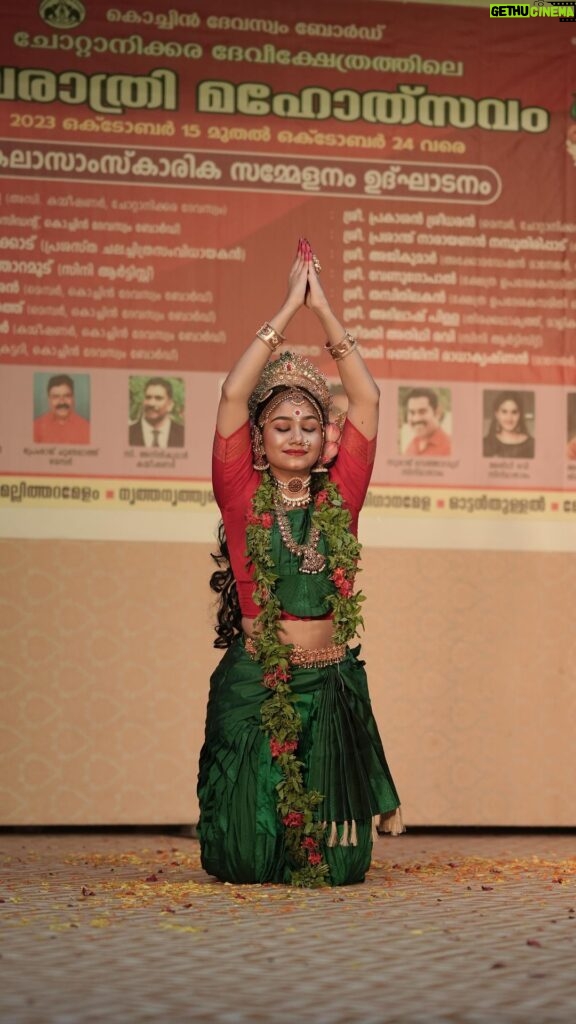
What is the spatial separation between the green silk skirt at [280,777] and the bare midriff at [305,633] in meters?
0.07

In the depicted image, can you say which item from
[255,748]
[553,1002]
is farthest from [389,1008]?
[255,748]

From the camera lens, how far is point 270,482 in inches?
178

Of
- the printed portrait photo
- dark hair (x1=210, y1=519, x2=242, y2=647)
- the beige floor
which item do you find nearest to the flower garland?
the beige floor

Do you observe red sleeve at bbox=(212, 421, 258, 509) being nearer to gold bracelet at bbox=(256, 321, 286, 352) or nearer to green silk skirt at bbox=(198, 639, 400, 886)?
gold bracelet at bbox=(256, 321, 286, 352)

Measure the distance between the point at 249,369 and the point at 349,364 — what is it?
0.28m

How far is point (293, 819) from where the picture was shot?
14.0ft

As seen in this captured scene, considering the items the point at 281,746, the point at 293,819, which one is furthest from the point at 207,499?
the point at 293,819

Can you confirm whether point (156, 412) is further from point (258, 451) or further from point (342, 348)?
point (342, 348)

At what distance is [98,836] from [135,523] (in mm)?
1172

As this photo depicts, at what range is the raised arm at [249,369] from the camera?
4.35 m

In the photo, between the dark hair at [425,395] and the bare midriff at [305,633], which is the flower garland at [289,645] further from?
the dark hair at [425,395]

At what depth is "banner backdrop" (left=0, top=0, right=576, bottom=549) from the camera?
6.18m

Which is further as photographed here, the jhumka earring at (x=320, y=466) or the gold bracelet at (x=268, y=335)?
the jhumka earring at (x=320, y=466)

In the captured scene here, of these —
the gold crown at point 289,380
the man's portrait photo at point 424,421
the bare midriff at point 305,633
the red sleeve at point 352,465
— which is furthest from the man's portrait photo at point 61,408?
the bare midriff at point 305,633
